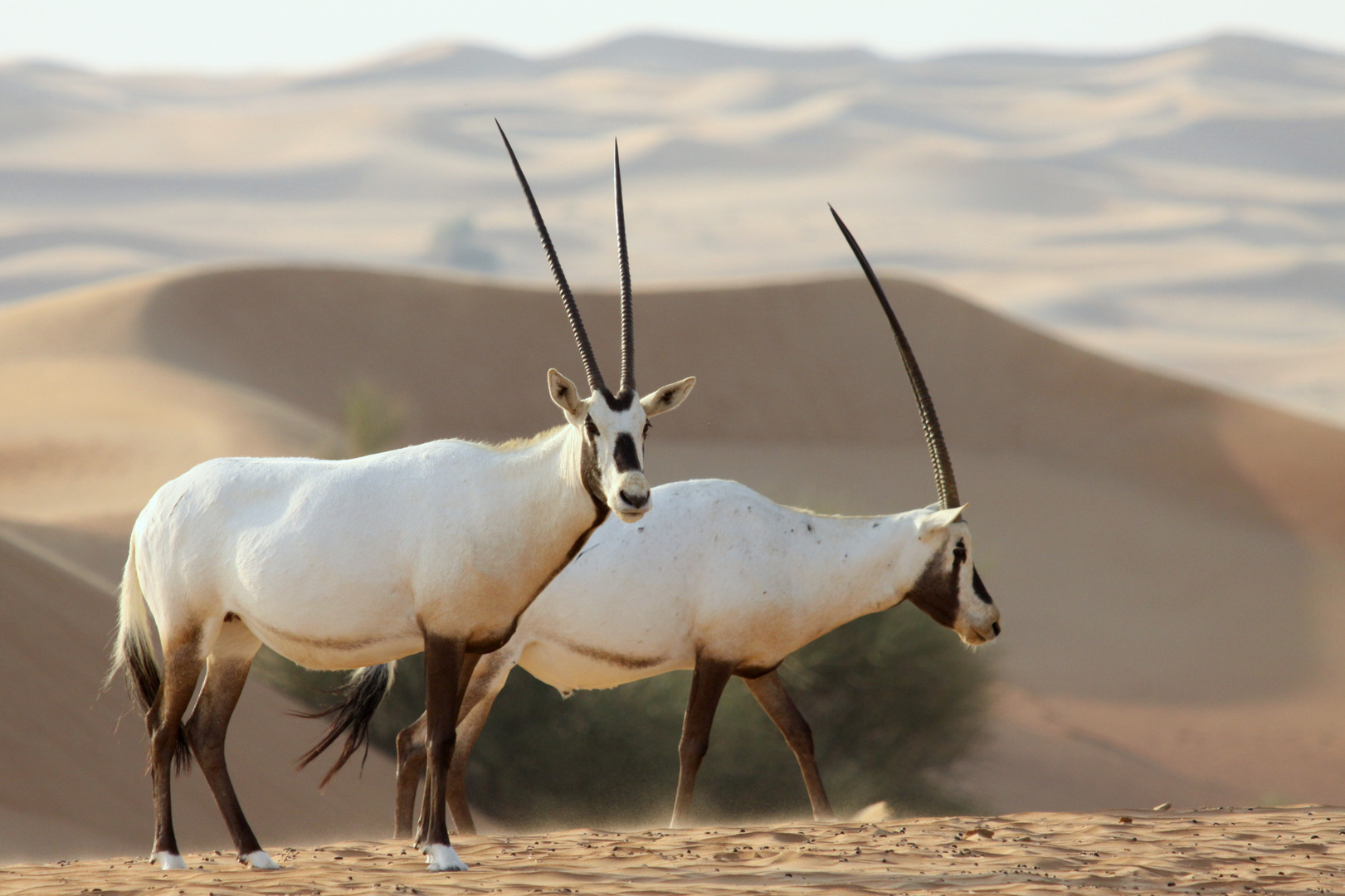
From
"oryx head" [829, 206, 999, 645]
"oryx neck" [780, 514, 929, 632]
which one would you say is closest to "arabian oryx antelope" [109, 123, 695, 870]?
"oryx neck" [780, 514, 929, 632]

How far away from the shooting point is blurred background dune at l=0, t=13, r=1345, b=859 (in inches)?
618

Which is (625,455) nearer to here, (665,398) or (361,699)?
(665,398)

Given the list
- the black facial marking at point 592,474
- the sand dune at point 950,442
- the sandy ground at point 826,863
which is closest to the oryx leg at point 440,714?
the sandy ground at point 826,863

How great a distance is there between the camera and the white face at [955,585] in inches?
319

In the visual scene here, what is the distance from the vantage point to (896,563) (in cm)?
820

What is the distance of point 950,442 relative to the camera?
118 feet

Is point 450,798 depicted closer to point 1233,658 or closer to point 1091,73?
point 1233,658

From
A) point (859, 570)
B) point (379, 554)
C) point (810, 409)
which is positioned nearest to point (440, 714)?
point (379, 554)

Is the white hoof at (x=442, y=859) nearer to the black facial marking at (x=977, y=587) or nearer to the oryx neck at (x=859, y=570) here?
the oryx neck at (x=859, y=570)

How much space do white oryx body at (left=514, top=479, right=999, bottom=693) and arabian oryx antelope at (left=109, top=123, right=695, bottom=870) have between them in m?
1.40

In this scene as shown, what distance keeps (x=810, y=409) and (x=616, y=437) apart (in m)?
30.5

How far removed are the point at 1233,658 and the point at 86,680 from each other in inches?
707

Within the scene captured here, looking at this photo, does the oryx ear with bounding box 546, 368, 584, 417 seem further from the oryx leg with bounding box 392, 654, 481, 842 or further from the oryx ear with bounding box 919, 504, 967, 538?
the oryx ear with bounding box 919, 504, 967, 538

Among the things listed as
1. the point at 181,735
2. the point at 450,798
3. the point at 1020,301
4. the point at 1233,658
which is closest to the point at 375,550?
the point at 181,735
